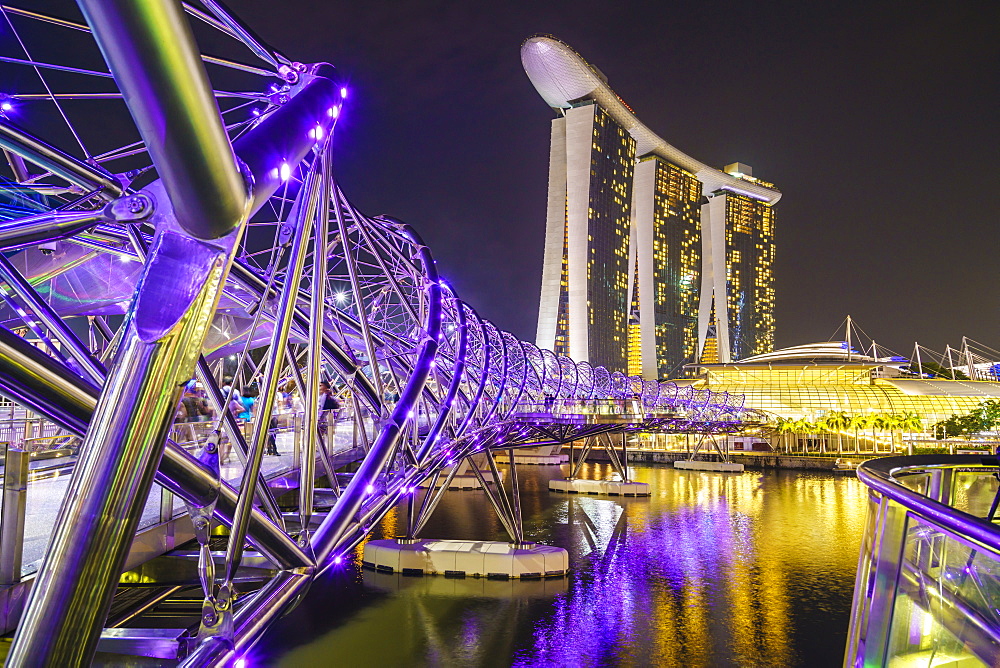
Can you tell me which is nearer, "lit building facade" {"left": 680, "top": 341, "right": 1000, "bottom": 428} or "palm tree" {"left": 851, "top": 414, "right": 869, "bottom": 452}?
"palm tree" {"left": 851, "top": 414, "right": 869, "bottom": 452}

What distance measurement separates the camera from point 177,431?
9617mm

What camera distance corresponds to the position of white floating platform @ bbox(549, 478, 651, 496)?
140 feet

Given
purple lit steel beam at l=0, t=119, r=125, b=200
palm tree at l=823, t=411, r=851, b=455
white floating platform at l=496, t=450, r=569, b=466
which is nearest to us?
purple lit steel beam at l=0, t=119, r=125, b=200

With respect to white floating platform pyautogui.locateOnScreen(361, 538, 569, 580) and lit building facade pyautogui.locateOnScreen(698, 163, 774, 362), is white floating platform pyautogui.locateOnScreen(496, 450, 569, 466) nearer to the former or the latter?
white floating platform pyautogui.locateOnScreen(361, 538, 569, 580)

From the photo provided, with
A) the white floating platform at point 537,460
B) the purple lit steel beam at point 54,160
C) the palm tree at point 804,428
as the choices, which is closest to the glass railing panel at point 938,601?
the purple lit steel beam at point 54,160

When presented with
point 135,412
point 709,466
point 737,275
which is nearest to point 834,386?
point 709,466

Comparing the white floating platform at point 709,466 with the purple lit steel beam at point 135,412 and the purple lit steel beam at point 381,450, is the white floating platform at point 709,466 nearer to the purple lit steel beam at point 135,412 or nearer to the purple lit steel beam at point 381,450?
the purple lit steel beam at point 381,450

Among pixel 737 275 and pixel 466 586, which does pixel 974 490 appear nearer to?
pixel 466 586

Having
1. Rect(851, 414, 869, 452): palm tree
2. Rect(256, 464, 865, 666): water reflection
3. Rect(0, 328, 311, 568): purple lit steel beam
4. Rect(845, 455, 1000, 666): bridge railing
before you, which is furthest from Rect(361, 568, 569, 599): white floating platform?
Rect(851, 414, 869, 452): palm tree

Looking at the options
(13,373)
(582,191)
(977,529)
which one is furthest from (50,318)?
(582,191)

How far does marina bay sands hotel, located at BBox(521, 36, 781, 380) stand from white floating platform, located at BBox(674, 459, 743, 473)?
132 feet

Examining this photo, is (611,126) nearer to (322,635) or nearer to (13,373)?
(322,635)

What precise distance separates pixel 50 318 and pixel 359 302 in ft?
11.9

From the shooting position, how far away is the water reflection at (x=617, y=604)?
16.4 metres
